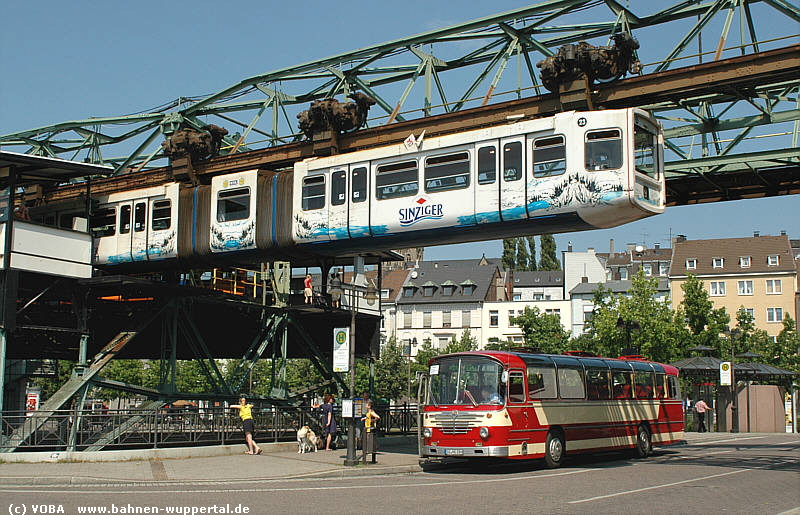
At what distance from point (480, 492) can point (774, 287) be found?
83407mm

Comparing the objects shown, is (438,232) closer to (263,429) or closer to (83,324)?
(263,429)

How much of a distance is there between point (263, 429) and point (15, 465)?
8.14 metres

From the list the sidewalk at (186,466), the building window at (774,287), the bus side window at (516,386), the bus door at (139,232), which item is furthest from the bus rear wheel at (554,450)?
the building window at (774,287)

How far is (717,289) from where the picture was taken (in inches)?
3708

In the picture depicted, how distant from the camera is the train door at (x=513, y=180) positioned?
21141 mm

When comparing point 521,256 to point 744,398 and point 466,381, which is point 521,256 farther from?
point 466,381

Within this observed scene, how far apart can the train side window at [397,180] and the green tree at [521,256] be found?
109m

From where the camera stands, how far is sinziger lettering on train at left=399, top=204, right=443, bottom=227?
22297 mm

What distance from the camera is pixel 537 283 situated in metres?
113

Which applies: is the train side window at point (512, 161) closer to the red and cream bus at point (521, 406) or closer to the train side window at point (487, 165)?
the train side window at point (487, 165)

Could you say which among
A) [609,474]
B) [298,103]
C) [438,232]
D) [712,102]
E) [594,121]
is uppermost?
[298,103]

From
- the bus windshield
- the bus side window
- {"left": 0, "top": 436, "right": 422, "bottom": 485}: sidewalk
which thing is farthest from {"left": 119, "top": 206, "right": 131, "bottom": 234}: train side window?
the bus side window

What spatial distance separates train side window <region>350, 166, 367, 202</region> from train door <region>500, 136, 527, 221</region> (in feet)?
A: 13.7

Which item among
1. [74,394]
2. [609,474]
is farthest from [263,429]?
[609,474]
